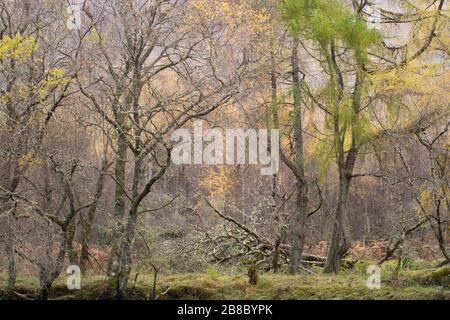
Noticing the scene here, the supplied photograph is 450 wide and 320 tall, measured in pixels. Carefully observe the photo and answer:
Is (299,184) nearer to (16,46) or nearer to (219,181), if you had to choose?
(16,46)

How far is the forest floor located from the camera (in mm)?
9297

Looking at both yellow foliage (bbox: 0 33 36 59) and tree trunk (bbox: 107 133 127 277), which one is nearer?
yellow foliage (bbox: 0 33 36 59)

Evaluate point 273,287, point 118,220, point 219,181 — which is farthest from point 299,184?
point 219,181

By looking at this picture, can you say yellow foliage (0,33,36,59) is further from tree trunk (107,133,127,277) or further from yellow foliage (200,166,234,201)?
yellow foliage (200,166,234,201)

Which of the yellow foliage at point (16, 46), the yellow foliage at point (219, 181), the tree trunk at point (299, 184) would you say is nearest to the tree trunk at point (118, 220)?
the yellow foliage at point (16, 46)

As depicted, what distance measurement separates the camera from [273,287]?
33.4 feet

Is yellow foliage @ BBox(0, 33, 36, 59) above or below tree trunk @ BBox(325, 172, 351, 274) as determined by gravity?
above

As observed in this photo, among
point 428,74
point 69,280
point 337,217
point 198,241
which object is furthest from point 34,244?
point 428,74

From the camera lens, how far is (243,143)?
16.3m

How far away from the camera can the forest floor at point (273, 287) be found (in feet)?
30.5

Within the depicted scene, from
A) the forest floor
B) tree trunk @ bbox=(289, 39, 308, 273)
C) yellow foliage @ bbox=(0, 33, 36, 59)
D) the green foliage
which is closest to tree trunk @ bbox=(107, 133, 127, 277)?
the forest floor

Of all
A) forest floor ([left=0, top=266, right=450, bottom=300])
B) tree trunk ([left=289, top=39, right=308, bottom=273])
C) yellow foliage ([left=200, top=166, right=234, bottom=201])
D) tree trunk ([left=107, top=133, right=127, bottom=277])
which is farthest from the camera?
yellow foliage ([left=200, top=166, right=234, bottom=201])

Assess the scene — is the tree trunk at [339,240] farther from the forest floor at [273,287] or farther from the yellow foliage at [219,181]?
the yellow foliage at [219,181]
